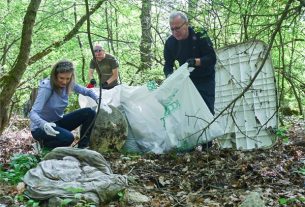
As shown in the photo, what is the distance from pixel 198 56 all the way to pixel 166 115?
2.70 ft

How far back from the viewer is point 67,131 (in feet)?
16.8

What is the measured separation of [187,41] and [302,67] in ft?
11.4

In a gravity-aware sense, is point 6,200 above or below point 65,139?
below

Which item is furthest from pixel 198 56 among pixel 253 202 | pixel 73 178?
pixel 253 202

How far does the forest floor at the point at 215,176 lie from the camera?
3736mm

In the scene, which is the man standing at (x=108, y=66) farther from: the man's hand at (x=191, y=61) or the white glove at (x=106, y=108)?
the man's hand at (x=191, y=61)

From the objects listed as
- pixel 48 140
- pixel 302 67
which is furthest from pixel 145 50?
pixel 48 140

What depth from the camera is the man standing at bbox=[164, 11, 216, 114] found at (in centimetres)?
532

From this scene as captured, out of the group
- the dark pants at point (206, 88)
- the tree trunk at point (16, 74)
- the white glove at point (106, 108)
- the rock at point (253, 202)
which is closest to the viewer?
the rock at point (253, 202)

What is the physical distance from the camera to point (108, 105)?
5.65 metres

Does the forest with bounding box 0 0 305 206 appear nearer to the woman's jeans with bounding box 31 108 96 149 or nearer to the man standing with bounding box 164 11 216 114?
the man standing with bounding box 164 11 216 114

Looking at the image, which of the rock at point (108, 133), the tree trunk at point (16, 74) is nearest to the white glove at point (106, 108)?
the rock at point (108, 133)

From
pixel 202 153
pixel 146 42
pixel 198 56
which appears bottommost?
pixel 202 153

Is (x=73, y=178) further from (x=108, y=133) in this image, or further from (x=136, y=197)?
(x=108, y=133)
